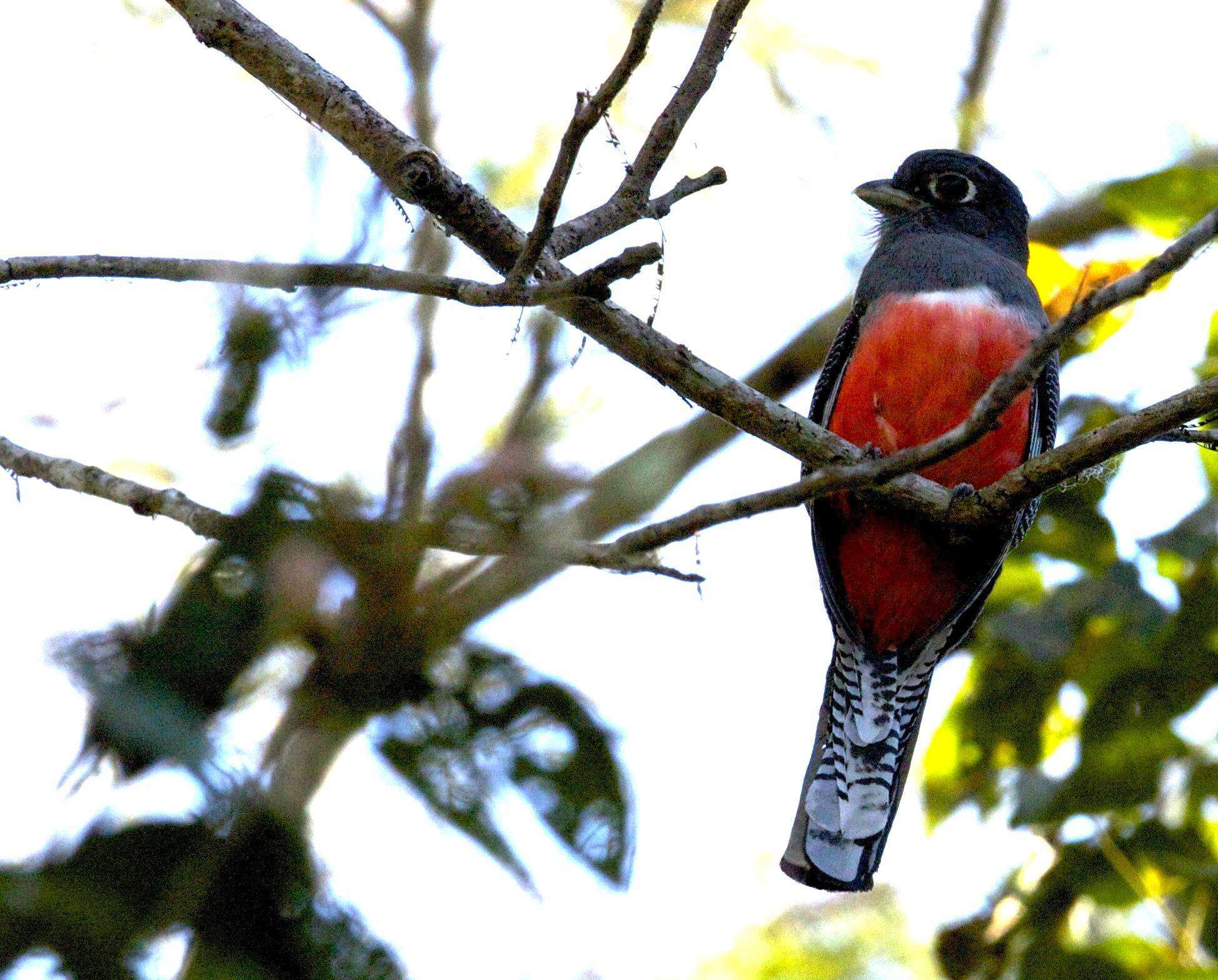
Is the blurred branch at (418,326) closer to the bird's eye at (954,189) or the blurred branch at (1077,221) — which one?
the bird's eye at (954,189)

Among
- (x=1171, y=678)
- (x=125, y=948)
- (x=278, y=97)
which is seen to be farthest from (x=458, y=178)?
(x=1171, y=678)

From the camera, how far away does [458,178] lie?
287 centimetres

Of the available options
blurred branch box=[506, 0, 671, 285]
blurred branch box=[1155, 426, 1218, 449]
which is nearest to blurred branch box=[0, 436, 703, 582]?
blurred branch box=[506, 0, 671, 285]

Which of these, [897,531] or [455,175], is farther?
[897,531]

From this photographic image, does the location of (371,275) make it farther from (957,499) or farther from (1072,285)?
(1072,285)

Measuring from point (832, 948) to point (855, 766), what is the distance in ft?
12.5

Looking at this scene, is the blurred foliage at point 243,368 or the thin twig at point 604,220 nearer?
the blurred foliage at point 243,368

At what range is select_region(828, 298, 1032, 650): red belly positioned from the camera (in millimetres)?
4113

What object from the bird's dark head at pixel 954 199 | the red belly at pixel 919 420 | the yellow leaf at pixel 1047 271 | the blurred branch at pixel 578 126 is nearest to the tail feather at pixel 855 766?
the red belly at pixel 919 420

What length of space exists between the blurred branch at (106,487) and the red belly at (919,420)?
214 centimetres

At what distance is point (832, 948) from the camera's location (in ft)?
25.5

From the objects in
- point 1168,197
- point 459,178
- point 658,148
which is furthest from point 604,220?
point 1168,197

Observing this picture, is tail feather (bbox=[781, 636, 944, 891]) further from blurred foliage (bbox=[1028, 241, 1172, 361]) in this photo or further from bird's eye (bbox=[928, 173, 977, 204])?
bird's eye (bbox=[928, 173, 977, 204])

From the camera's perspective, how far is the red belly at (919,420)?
411cm
